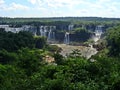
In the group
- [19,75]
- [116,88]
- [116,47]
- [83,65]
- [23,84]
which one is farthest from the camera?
[116,47]

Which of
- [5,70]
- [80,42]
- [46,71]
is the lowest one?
[80,42]

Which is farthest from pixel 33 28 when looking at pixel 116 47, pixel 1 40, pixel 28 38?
pixel 116 47

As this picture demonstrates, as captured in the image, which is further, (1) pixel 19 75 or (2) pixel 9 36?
(2) pixel 9 36

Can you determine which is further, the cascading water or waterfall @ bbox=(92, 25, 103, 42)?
waterfall @ bbox=(92, 25, 103, 42)

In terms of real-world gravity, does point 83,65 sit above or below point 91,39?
above

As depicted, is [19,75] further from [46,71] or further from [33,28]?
[33,28]

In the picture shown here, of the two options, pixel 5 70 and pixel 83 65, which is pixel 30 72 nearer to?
pixel 5 70

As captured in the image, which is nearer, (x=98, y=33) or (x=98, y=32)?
(x=98, y=33)

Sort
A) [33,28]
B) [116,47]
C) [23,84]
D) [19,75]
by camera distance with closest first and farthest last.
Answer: [23,84] < [19,75] < [116,47] < [33,28]

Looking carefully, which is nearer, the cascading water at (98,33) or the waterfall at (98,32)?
the cascading water at (98,33)

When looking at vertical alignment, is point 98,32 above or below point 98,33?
above
